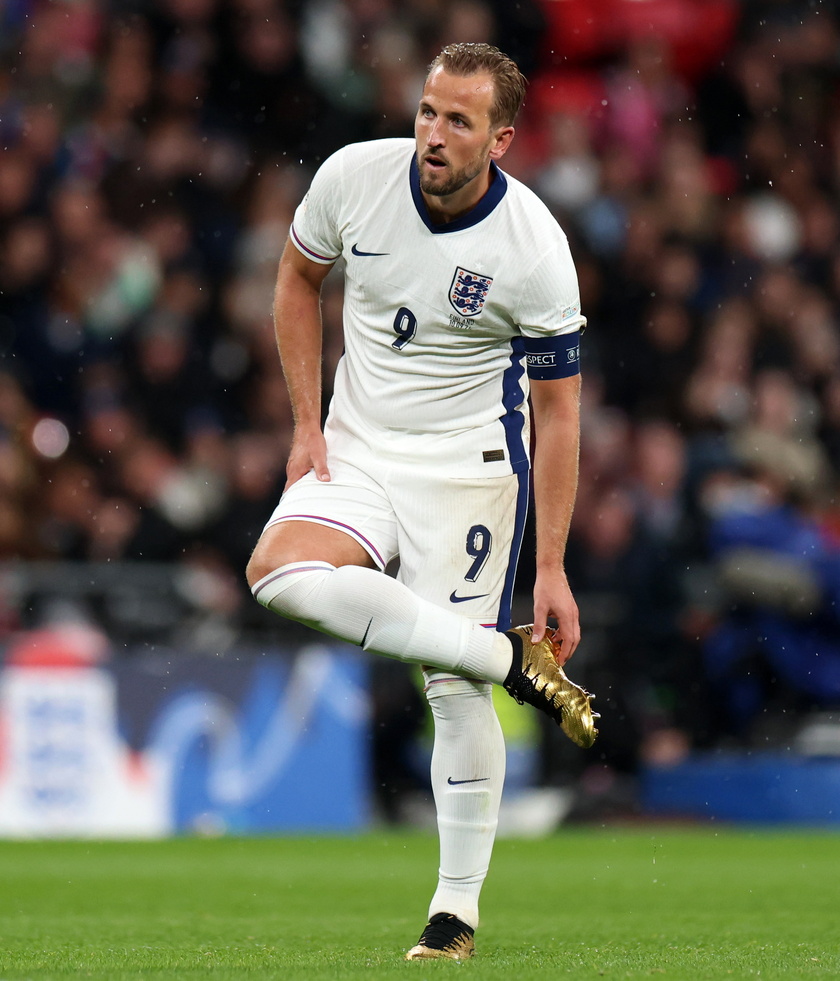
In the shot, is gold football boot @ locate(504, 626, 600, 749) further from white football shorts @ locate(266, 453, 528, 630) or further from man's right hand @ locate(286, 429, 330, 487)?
man's right hand @ locate(286, 429, 330, 487)

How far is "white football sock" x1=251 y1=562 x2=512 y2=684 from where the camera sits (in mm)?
4238

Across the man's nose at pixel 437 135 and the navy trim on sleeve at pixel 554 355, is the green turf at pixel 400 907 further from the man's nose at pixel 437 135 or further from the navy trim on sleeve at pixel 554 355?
the man's nose at pixel 437 135

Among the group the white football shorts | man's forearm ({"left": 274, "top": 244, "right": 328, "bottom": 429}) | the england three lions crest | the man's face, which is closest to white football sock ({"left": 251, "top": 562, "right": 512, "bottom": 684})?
the white football shorts

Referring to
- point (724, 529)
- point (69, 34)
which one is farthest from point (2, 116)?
point (724, 529)

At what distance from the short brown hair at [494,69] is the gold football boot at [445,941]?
1.93 m

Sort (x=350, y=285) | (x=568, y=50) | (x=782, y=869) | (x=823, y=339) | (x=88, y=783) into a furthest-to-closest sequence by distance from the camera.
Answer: (x=568, y=50)
(x=823, y=339)
(x=88, y=783)
(x=782, y=869)
(x=350, y=285)

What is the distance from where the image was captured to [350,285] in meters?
4.62

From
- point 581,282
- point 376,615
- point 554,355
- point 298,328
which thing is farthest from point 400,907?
point 581,282

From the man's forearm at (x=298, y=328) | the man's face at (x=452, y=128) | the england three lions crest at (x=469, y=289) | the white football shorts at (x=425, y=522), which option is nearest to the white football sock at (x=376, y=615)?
the white football shorts at (x=425, y=522)

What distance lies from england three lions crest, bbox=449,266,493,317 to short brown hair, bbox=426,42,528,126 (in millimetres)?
369

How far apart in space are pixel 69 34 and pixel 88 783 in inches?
211

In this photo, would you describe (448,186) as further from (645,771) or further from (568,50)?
(568,50)

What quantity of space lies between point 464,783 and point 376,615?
56cm

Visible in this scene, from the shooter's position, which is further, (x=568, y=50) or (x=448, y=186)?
(x=568, y=50)
